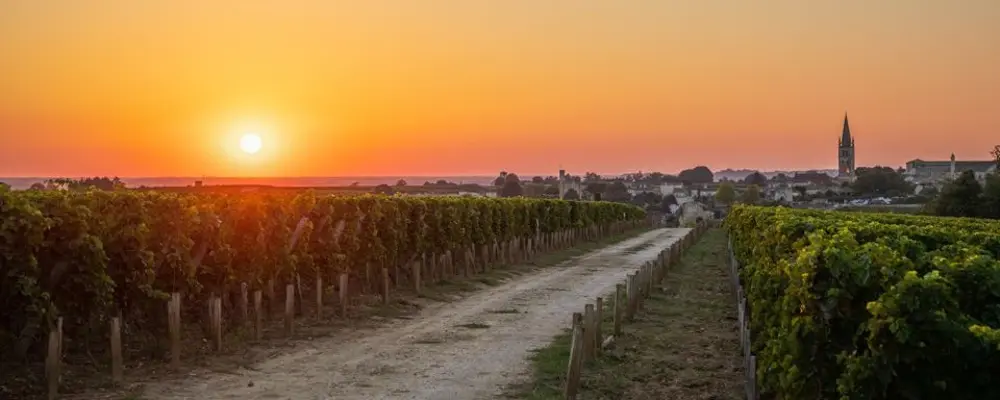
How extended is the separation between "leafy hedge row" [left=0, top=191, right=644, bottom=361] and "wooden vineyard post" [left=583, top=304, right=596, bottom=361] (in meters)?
7.74

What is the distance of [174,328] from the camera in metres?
16.3

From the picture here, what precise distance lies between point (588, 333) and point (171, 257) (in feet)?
26.4

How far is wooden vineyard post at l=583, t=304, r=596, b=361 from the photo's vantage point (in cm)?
1534

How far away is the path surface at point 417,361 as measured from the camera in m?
14.5

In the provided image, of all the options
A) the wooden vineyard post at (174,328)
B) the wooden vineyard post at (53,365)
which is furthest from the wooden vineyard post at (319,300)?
the wooden vineyard post at (53,365)

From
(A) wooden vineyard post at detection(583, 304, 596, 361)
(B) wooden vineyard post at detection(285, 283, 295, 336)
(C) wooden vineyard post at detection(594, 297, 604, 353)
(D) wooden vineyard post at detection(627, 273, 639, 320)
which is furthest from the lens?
(D) wooden vineyard post at detection(627, 273, 639, 320)

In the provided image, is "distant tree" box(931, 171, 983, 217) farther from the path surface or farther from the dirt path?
the path surface

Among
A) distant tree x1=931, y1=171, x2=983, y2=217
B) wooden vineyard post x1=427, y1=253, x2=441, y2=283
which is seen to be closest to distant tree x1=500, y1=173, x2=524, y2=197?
distant tree x1=931, y1=171, x2=983, y2=217

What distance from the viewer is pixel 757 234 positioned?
2358 cm

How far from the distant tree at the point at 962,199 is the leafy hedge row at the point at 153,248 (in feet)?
192

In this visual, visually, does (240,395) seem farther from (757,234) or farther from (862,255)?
(757,234)

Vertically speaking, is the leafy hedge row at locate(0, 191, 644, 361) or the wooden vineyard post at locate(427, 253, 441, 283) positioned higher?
the leafy hedge row at locate(0, 191, 644, 361)

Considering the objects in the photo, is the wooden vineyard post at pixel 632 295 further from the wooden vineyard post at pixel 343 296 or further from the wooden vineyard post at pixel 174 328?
the wooden vineyard post at pixel 174 328

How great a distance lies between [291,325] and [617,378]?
8082mm
